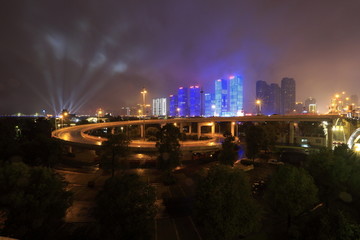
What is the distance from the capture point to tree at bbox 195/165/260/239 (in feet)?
28.5

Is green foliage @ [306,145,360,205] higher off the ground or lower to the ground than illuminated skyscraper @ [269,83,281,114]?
lower

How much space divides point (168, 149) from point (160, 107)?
478 ft

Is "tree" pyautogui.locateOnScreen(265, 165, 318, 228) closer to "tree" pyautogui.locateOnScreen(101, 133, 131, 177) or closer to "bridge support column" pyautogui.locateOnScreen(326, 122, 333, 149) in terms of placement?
"tree" pyautogui.locateOnScreen(101, 133, 131, 177)

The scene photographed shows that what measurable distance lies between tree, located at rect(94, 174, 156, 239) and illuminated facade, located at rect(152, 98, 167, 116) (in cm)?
14985

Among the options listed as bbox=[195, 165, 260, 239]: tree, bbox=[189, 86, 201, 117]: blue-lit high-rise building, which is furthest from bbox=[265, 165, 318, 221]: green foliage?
bbox=[189, 86, 201, 117]: blue-lit high-rise building

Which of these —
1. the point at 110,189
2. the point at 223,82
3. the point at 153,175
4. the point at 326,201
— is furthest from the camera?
the point at 223,82

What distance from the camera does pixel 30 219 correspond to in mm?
8516

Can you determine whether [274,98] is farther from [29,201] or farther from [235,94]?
[29,201]

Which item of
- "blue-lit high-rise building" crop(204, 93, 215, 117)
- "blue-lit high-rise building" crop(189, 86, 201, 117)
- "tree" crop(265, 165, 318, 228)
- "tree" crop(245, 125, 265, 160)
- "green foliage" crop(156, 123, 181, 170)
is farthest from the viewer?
"blue-lit high-rise building" crop(189, 86, 201, 117)

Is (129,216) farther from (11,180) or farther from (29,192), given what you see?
(11,180)

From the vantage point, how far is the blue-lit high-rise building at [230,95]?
11306 cm

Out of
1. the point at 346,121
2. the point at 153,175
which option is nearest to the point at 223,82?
the point at 346,121

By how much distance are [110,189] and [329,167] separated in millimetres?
14409

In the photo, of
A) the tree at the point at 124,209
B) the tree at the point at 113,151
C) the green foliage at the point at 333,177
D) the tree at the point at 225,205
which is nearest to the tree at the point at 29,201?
the tree at the point at 124,209
